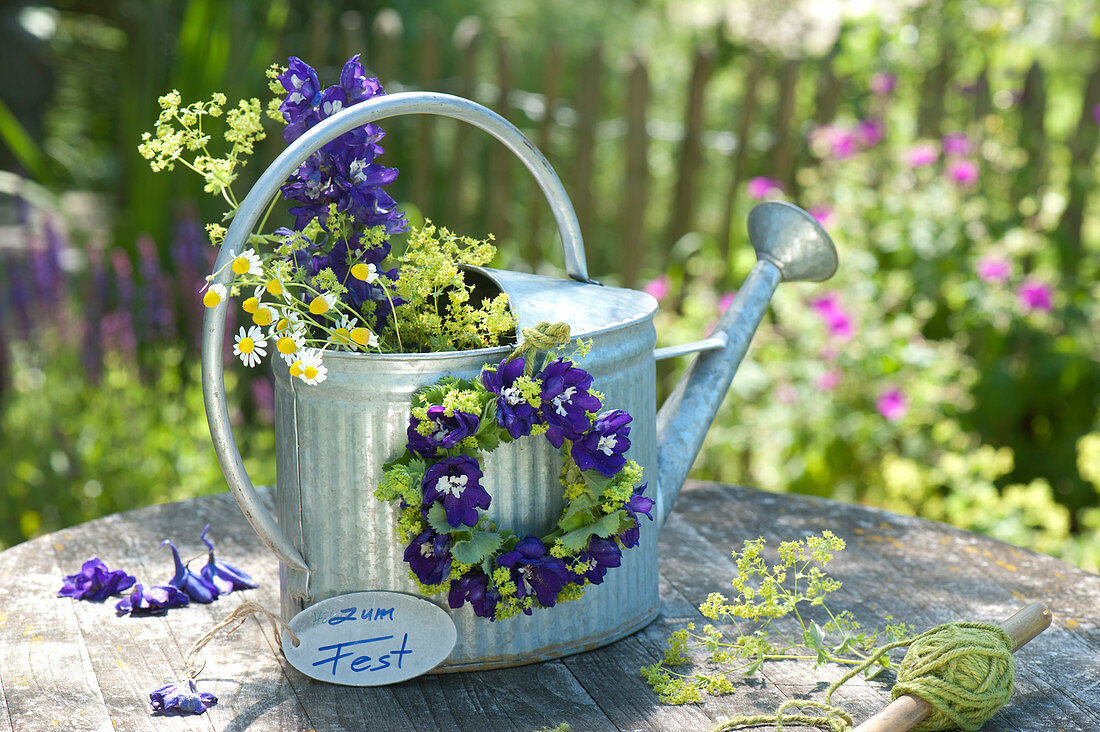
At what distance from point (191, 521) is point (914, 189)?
2.42 meters

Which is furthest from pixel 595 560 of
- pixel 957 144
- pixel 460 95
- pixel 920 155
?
pixel 460 95

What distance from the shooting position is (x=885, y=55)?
11.6 feet

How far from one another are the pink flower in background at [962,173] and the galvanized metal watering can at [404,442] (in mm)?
2072

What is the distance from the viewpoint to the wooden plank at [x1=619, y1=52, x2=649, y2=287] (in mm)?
3287

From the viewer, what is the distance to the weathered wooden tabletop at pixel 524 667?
105 cm

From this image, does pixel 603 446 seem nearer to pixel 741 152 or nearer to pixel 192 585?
pixel 192 585

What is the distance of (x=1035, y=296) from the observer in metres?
2.88

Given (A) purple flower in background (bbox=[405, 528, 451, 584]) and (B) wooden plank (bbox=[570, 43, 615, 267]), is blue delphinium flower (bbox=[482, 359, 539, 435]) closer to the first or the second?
(A) purple flower in background (bbox=[405, 528, 451, 584])

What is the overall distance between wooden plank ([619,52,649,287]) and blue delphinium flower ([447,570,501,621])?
97.2 inches

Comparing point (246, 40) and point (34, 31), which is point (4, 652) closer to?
point (246, 40)

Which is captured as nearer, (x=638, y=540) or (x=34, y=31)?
(x=638, y=540)

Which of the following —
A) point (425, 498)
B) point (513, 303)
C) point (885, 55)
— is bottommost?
point (425, 498)

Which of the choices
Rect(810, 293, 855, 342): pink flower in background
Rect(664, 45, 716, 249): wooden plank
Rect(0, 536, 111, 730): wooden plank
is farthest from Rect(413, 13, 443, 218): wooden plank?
Rect(0, 536, 111, 730): wooden plank

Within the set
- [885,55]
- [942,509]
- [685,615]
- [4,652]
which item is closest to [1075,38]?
[885,55]
